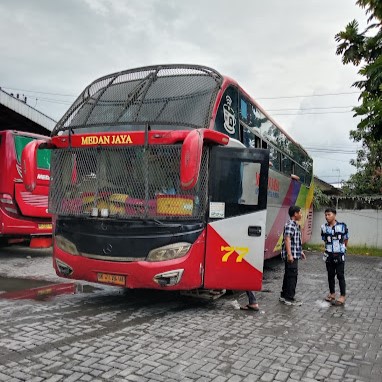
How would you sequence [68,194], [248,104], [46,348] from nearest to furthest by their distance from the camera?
[46,348], [68,194], [248,104]

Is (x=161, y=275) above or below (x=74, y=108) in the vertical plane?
below

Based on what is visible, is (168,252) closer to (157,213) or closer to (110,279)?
(157,213)

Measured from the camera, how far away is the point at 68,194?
6363 millimetres

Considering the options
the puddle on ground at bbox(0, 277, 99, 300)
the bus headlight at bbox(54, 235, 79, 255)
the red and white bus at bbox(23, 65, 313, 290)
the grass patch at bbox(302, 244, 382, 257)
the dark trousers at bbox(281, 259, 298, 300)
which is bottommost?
the puddle on ground at bbox(0, 277, 99, 300)

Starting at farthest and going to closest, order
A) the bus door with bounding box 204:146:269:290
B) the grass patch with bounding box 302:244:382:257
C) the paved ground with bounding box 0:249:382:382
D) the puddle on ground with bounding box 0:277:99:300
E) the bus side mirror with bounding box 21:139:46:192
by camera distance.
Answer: the grass patch with bounding box 302:244:382:257
the puddle on ground with bounding box 0:277:99:300
the bus side mirror with bounding box 21:139:46:192
the bus door with bounding box 204:146:269:290
the paved ground with bounding box 0:249:382:382

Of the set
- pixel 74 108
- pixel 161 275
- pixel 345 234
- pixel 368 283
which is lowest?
pixel 368 283

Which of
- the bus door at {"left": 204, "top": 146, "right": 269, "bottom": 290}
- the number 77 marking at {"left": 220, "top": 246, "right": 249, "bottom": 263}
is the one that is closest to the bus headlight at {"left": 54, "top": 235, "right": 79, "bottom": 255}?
the bus door at {"left": 204, "top": 146, "right": 269, "bottom": 290}

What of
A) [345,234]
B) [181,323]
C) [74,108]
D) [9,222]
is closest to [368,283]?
[345,234]

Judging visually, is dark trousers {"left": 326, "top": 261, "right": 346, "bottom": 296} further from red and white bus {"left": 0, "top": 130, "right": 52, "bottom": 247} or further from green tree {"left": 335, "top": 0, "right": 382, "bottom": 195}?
red and white bus {"left": 0, "top": 130, "right": 52, "bottom": 247}

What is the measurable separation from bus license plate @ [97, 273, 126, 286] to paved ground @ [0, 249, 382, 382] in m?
0.43

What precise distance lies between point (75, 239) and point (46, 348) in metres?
2.06

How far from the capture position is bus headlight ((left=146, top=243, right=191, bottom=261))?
5781 millimetres

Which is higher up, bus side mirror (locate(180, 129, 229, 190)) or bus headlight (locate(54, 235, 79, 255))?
bus side mirror (locate(180, 129, 229, 190))

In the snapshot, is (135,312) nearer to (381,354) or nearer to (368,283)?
(381,354)
